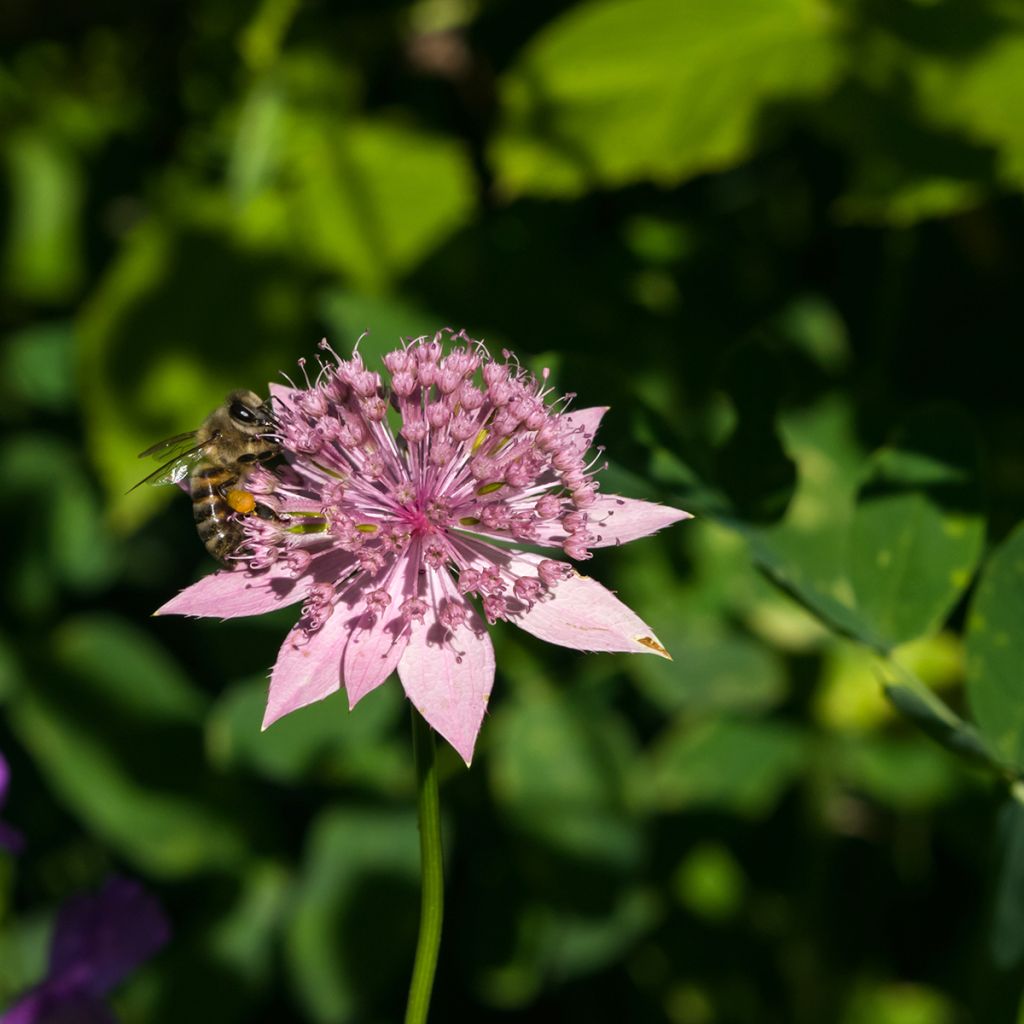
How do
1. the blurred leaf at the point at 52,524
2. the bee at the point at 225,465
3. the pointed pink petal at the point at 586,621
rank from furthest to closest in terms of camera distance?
the blurred leaf at the point at 52,524 → the bee at the point at 225,465 → the pointed pink petal at the point at 586,621

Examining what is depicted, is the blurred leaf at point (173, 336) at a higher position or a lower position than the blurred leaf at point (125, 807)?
higher

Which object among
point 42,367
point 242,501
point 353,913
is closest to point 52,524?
point 42,367

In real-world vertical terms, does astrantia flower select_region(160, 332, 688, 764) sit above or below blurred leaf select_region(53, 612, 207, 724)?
above

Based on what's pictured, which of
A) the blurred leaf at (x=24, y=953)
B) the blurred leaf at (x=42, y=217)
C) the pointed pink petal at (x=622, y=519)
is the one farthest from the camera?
the blurred leaf at (x=42, y=217)

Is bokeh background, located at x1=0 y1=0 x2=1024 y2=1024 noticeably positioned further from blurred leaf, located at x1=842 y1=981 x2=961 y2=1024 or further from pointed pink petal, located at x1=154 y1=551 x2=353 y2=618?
pointed pink petal, located at x1=154 y1=551 x2=353 y2=618

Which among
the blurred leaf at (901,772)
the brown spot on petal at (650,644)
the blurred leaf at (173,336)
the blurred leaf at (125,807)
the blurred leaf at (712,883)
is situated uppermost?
the brown spot on petal at (650,644)

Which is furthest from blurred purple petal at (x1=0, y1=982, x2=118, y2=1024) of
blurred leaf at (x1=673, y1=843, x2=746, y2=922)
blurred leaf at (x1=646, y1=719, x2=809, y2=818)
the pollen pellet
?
blurred leaf at (x1=673, y1=843, x2=746, y2=922)

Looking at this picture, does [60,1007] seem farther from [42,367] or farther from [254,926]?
[42,367]

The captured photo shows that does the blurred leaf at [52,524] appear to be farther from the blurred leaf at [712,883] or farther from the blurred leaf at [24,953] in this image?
the blurred leaf at [712,883]

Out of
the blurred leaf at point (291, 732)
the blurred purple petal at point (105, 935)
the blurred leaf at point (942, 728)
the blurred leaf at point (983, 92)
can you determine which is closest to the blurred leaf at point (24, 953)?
the blurred purple petal at point (105, 935)
